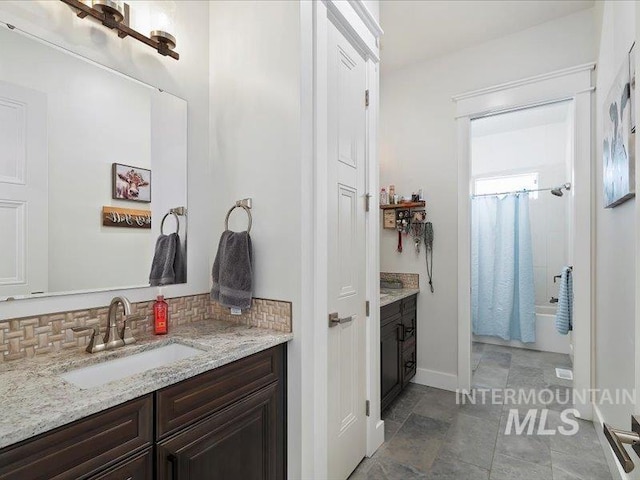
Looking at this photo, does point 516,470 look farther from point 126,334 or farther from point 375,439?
point 126,334

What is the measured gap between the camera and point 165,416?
3.39 feet

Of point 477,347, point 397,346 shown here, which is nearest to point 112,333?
point 397,346

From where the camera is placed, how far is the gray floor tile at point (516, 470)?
184 cm

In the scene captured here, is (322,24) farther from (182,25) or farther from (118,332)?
(118,332)

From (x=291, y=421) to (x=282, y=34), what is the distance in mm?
1802

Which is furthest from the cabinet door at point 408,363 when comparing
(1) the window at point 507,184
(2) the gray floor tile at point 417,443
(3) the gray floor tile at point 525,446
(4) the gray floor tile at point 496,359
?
(1) the window at point 507,184

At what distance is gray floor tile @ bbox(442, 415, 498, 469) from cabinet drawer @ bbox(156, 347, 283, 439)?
55.6 inches

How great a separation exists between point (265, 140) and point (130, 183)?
64cm

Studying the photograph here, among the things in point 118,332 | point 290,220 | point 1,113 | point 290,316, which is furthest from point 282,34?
point 118,332

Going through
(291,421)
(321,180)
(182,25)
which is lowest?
(291,421)

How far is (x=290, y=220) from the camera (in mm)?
1512

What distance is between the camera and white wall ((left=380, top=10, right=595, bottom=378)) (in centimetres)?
277

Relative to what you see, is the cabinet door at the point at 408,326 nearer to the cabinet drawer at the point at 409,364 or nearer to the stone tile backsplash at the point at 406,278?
the cabinet drawer at the point at 409,364

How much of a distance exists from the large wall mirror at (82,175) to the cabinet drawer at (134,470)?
706mm
